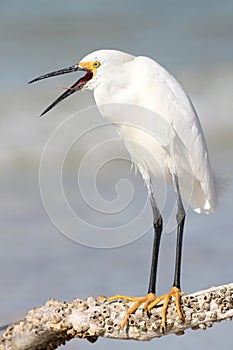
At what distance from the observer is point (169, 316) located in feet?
11.5

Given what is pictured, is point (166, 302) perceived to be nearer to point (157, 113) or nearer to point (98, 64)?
point (157, 113)

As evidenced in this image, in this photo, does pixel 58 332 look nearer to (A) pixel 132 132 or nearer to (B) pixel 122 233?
(B) pixel 122 233

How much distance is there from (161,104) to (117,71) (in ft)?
0.86

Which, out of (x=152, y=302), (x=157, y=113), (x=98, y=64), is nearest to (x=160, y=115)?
(x=157, y=113)

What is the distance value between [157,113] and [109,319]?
3.53ft

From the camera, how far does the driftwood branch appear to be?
3387 mm

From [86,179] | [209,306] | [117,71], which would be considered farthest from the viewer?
[86,179]

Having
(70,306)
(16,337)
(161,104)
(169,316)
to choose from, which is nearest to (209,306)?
(169,316)

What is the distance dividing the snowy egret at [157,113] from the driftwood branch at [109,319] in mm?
329

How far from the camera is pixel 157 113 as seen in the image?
4.04m

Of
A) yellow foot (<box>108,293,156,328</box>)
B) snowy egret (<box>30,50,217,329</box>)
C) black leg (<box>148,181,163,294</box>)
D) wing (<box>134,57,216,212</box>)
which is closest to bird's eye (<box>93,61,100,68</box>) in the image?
snowy egret (<box>30,50,217,329</box>)

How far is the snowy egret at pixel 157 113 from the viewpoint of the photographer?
3.98 m

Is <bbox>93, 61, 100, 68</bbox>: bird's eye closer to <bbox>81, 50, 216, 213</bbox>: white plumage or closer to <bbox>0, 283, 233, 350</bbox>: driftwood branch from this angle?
<bbox>81, 50, 216, 213</bbox>: white plumage

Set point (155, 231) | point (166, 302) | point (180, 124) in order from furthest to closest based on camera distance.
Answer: point (155, 231) < point (180, 124) < point (166, 302)
